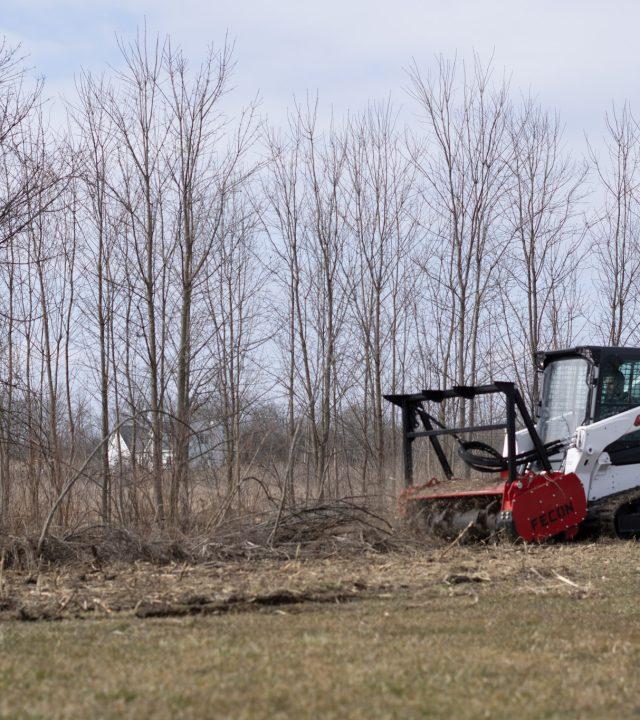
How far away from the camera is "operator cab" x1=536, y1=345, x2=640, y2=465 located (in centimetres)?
1398

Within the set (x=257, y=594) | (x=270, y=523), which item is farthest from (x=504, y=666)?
(x=270, y=523)

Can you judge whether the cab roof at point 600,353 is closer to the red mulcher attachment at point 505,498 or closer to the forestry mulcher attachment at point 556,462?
the forestry mulcher attachment at point 556,462

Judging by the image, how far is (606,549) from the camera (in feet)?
40.4

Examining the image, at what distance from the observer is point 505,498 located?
12.7 meters

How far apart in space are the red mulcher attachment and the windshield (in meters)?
0.76

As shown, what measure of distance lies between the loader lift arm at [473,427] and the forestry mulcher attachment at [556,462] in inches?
0.6

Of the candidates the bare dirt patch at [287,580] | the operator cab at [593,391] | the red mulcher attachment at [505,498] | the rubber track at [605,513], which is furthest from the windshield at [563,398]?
the bare dirt patch at [287,580]

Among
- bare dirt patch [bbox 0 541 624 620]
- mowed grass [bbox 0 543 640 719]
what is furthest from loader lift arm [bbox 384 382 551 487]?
mowed grass [bbox 0 543 640 719]

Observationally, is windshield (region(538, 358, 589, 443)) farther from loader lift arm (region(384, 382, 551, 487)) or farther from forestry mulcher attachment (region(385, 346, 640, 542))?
loader lift arm (region(384, 382, 551, 487))

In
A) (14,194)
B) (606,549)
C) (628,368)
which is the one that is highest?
(14,194)

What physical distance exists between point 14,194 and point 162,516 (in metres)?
4.67

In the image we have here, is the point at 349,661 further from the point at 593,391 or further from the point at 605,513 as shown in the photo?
the point at 593,391

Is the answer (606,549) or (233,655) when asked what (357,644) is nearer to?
(233,655)

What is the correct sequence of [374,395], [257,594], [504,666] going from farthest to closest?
[374,395] < [257,594] < [504,666]
